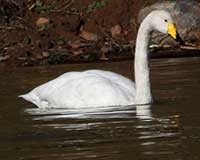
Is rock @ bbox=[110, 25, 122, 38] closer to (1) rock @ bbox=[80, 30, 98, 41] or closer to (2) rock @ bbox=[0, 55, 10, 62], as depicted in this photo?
(1) rock @ bbox=[80, 30, 98, 41]

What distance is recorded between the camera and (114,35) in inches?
898

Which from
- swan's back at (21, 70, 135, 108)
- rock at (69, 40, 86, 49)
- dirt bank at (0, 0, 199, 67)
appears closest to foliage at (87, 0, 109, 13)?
dirt bank at (0, 0, 199, 67)

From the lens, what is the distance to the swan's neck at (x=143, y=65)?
39.9ft

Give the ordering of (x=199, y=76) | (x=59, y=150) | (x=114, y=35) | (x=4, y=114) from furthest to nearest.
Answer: (x=114, y=35)
(x=199, y=76)
(x=4, y=114)
(x=59, y=150)

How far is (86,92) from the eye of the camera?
12.2 m

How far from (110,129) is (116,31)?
1330 centimetres

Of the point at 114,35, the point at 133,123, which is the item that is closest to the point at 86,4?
the point at 114,35

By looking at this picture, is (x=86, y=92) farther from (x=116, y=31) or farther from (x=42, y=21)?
(x=42, y=21)

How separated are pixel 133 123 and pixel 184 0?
557 inches

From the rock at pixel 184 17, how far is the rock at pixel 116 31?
0.61 metres

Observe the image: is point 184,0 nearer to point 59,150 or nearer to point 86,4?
point 86,4

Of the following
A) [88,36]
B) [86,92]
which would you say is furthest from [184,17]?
[86,92]

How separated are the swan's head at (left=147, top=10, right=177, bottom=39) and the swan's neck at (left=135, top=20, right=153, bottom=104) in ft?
0.54

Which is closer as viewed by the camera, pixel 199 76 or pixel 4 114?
pixel 4 114
